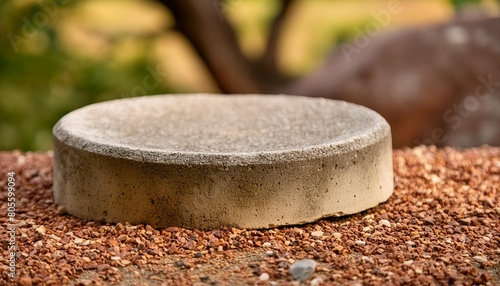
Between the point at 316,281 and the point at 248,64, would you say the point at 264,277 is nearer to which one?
the point at 316,281

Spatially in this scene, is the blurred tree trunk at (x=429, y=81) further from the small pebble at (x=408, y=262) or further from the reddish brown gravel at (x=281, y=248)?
the small pebble at (x=408, y=262)

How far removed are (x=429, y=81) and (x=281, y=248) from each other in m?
4.60

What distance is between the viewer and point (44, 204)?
402 cm

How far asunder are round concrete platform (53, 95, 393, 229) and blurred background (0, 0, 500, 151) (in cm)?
346

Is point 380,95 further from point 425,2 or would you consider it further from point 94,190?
point 425,2

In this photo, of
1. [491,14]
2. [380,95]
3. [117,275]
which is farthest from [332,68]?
[117,275]

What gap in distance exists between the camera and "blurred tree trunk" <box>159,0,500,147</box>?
24.0ft

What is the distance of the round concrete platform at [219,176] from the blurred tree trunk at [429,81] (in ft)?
11.1

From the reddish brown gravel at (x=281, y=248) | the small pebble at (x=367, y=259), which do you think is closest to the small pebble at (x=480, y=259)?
the reddish brown gravel at (x=281, y=248)

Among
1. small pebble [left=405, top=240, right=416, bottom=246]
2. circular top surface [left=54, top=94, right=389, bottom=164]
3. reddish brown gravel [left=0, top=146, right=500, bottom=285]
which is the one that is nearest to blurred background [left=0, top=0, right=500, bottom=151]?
circular top surface [left=54, top=94, right=389, bottom=164]

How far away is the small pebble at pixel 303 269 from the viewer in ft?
9.89

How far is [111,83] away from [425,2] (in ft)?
22.3

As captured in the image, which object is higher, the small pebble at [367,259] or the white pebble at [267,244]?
the small pebble at [367,259]

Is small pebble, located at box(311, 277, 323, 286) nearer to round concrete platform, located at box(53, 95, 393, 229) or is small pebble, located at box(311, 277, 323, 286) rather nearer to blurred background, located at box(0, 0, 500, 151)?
round concrete platform, located at box(53, 95, 393, 229)
